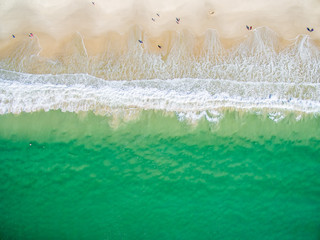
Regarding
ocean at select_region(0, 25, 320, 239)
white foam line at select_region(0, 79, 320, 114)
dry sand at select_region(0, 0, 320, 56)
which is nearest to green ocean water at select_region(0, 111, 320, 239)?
ocean at select_region(0, 25, 320, 239)

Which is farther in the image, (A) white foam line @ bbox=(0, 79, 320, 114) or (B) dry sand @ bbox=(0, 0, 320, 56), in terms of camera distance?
(A) white foam line @ bbox=(0, 79, 320, 114)

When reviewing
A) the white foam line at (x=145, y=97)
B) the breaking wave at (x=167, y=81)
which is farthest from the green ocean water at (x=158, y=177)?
the breaking wave at (x=167, y=81)

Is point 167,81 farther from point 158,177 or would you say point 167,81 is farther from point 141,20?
point 158,177

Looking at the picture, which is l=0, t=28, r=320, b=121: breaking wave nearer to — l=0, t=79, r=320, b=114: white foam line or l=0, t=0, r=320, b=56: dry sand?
l=0, t=79, r=320, b=114: white foam line

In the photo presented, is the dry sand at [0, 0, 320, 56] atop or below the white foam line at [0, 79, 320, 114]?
atop

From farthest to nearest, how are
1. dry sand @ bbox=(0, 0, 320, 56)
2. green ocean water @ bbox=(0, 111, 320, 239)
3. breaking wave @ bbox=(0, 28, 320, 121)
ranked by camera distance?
breaking wave @ bbox=(0, 28, 320, 121)
green ocean water @ bbox=(0, 111, 320, 239)
dry sand @ bbox=(0, 0, 320, 56)

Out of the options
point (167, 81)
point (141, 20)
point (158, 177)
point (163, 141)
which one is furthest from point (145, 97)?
point (158, 177)

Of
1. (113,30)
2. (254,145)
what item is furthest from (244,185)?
(113,30)

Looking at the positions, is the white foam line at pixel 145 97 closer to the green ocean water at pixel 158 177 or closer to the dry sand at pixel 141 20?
the green ocean water at pixel 158 177
